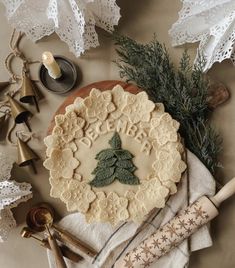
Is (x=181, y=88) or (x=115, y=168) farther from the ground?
(x=181, y=88)

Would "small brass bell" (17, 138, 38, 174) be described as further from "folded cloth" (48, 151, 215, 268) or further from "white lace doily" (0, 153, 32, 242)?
"folded cloth" (48, 151, 215, 268)

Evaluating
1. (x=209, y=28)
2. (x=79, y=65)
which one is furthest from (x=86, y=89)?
(x=209, y=28)

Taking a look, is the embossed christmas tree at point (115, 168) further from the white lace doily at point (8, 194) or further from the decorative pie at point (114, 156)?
the white lace doily at point (8, 194)

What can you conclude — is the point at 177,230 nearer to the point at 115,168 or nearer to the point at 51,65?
the point at 115,168

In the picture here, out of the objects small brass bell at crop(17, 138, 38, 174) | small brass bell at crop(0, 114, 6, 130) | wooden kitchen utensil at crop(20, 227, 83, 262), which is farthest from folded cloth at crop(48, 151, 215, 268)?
small brass bell at crop(0, 114, 6, 130)

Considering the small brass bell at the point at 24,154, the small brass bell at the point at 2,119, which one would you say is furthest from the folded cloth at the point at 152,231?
the small brass bell at the point at 2,119
